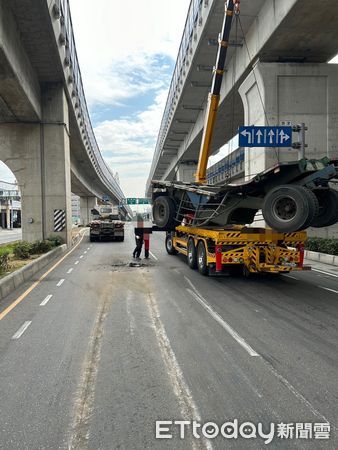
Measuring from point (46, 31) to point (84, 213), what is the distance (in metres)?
66.5

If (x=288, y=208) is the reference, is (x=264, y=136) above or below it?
above

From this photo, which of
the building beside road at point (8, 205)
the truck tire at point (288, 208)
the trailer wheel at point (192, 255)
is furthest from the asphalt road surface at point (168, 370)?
the building beside road at point (8, 205)

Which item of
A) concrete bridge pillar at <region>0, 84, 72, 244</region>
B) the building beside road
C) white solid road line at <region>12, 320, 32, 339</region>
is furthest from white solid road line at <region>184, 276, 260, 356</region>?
the building beside road

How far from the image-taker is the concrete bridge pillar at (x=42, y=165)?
22.6 m

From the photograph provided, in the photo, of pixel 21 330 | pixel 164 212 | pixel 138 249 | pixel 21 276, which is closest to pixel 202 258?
pixel 164 212

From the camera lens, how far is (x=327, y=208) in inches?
396

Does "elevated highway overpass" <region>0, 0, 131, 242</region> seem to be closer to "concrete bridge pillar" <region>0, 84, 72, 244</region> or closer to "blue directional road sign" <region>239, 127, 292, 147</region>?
"concrete bridge pillar" <region>0, 84, 72, 244</region>

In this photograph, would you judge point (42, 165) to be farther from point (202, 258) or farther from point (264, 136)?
point (202, 258)

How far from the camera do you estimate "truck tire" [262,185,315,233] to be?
902 centimetres

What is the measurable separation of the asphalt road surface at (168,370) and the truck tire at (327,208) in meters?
1.89

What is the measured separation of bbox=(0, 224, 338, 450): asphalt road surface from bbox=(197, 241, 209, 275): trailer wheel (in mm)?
2875

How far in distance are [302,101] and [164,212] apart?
342 inches

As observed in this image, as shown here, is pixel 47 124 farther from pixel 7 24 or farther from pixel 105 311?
pixel 105 311

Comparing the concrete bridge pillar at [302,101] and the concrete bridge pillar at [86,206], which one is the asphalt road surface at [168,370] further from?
the concrete bridge pillar at [86,206]
